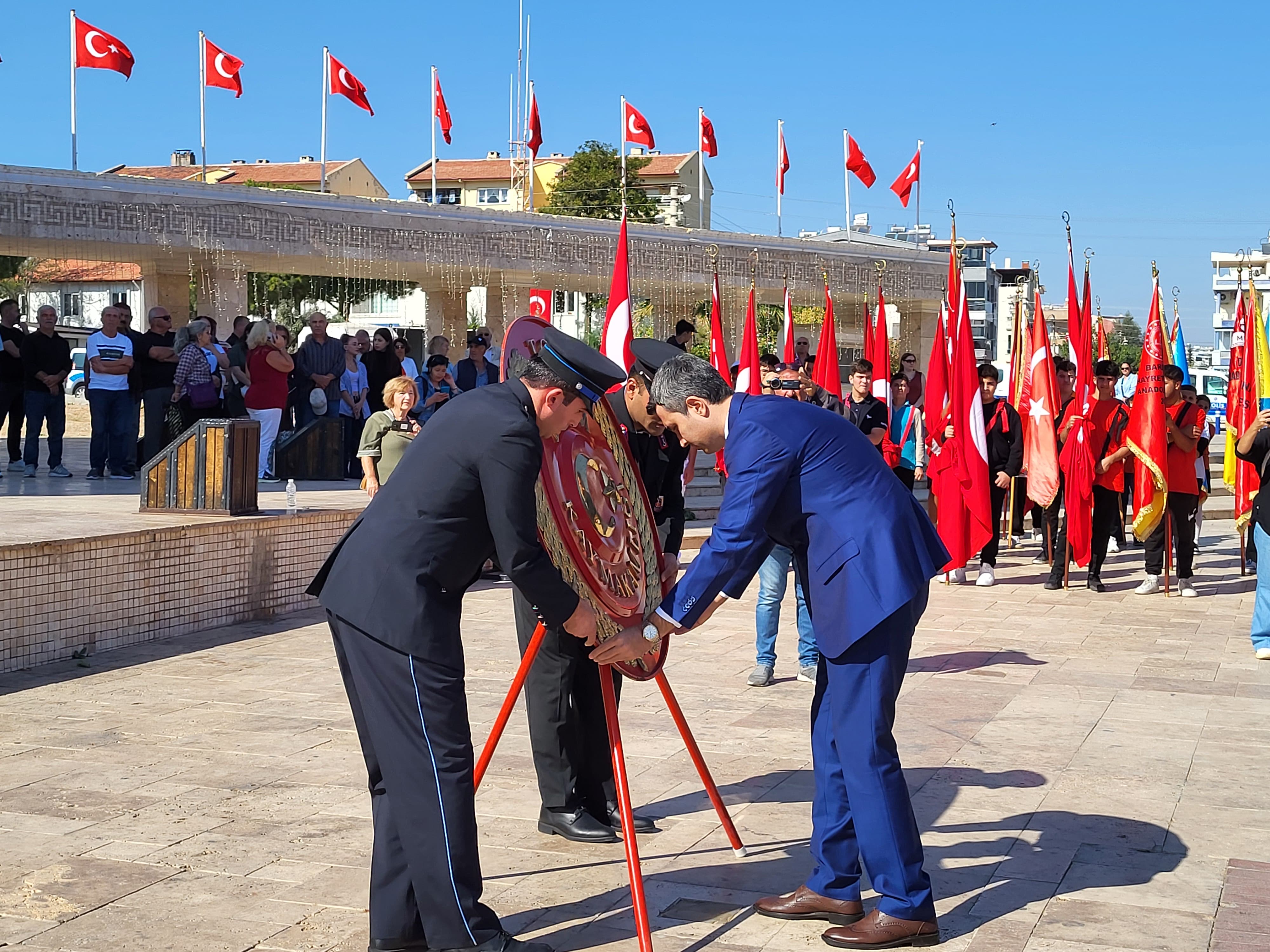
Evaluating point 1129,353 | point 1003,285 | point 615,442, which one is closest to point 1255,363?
point 615,442

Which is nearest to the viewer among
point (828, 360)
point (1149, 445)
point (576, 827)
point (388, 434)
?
point (576, 827)

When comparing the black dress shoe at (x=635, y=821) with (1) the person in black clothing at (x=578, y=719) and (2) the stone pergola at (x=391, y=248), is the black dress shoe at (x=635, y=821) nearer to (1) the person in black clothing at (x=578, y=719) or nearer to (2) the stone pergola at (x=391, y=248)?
(1) the person in black clothing at (x=578, y=719)

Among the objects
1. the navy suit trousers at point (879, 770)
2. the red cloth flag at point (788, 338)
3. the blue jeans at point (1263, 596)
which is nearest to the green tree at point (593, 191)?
the red cloth flag at point (788, 338)

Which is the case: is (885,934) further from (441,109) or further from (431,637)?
(441,109)

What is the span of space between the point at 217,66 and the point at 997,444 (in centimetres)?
1744

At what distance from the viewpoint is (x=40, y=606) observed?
839 centimetres

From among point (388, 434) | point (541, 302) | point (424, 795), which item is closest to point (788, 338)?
point (388, 434)

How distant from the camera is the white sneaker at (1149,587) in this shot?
1327 cm

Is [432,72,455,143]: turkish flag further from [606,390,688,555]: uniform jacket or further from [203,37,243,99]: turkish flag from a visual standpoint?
[606,390,688,555]: uniform jacket

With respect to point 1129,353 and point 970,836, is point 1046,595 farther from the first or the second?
point 1129,353

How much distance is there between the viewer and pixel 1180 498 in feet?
43.4

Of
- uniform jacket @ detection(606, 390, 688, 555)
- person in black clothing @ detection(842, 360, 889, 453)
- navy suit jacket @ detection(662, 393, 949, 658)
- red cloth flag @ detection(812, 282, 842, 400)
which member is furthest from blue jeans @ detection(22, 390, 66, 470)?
navy suit jacket @ detection(662, 393, 949, 658)

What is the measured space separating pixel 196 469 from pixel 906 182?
27043mm

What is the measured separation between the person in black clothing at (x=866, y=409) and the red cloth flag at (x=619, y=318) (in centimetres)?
256
